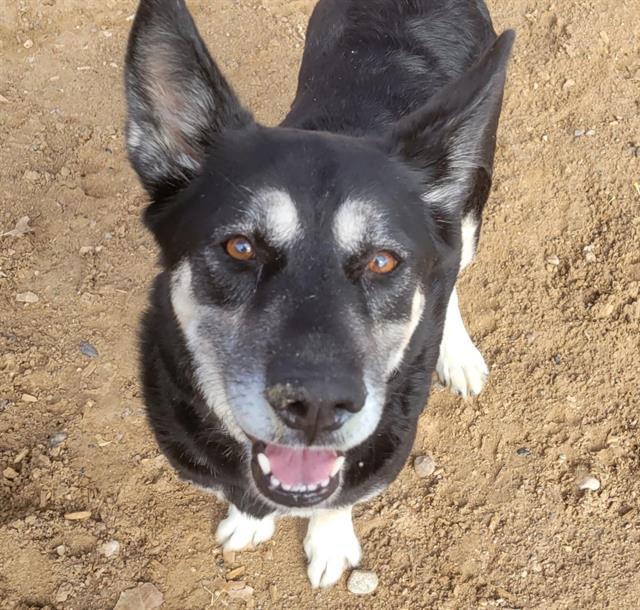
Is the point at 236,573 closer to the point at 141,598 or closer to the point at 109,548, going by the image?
the point at 141,598

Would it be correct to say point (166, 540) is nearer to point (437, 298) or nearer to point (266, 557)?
point (266, 557)

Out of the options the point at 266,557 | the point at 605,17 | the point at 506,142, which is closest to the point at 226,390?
the point at 266,557

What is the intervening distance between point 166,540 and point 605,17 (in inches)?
206

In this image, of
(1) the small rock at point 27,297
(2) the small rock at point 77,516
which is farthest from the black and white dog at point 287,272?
(1) the small rock at point 27,297

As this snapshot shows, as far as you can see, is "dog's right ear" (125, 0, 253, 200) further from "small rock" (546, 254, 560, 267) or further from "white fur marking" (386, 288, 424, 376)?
"small rock" (546, 254, 560, 267)

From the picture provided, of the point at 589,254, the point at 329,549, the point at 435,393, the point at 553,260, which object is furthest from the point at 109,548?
the point at 589,254

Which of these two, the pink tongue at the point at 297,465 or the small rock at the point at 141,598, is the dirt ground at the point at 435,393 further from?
the pink tongue at the point at 297,465

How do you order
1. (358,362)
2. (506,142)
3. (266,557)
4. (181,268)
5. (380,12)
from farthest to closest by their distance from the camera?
1. (506,142)
2. (380,12)
3. (266,557)
4. (181,268)
5. (358,362)

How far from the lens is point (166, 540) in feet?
12.0

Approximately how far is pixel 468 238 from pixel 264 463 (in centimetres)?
198

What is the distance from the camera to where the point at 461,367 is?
4.10 metres

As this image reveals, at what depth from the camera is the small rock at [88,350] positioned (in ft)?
13.8

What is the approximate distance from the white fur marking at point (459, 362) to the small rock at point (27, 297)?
2545 millimetres

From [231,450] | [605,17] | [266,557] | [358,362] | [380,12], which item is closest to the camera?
[358,362]
